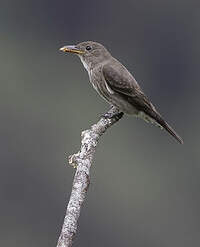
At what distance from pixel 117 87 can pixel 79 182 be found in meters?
4.19

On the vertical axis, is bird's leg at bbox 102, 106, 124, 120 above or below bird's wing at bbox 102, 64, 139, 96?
below

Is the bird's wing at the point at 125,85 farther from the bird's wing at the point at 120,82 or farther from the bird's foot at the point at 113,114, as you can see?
the bird's foot at the point at 113,114

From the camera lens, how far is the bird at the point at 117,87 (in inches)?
484

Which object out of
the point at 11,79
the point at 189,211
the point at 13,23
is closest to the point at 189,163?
the point at 189,211

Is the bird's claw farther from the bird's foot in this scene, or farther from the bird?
the bird

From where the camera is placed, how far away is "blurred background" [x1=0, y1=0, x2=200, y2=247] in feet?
155

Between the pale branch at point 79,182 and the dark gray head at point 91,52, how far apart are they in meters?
2.65

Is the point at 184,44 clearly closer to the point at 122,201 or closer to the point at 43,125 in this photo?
the point at 43,125

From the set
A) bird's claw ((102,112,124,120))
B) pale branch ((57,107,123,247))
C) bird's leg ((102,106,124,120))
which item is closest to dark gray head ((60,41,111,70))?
bird's leg ((102,106,124,120))

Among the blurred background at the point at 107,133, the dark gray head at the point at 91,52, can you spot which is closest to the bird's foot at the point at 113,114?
the dark gray head at the point at 91,52

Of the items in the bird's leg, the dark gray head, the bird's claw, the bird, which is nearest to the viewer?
the bird's claw

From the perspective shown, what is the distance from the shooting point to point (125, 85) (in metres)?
12.5

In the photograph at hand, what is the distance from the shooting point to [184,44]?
6856 centimetres

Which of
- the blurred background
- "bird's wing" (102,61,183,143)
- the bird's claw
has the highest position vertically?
the blurred background
